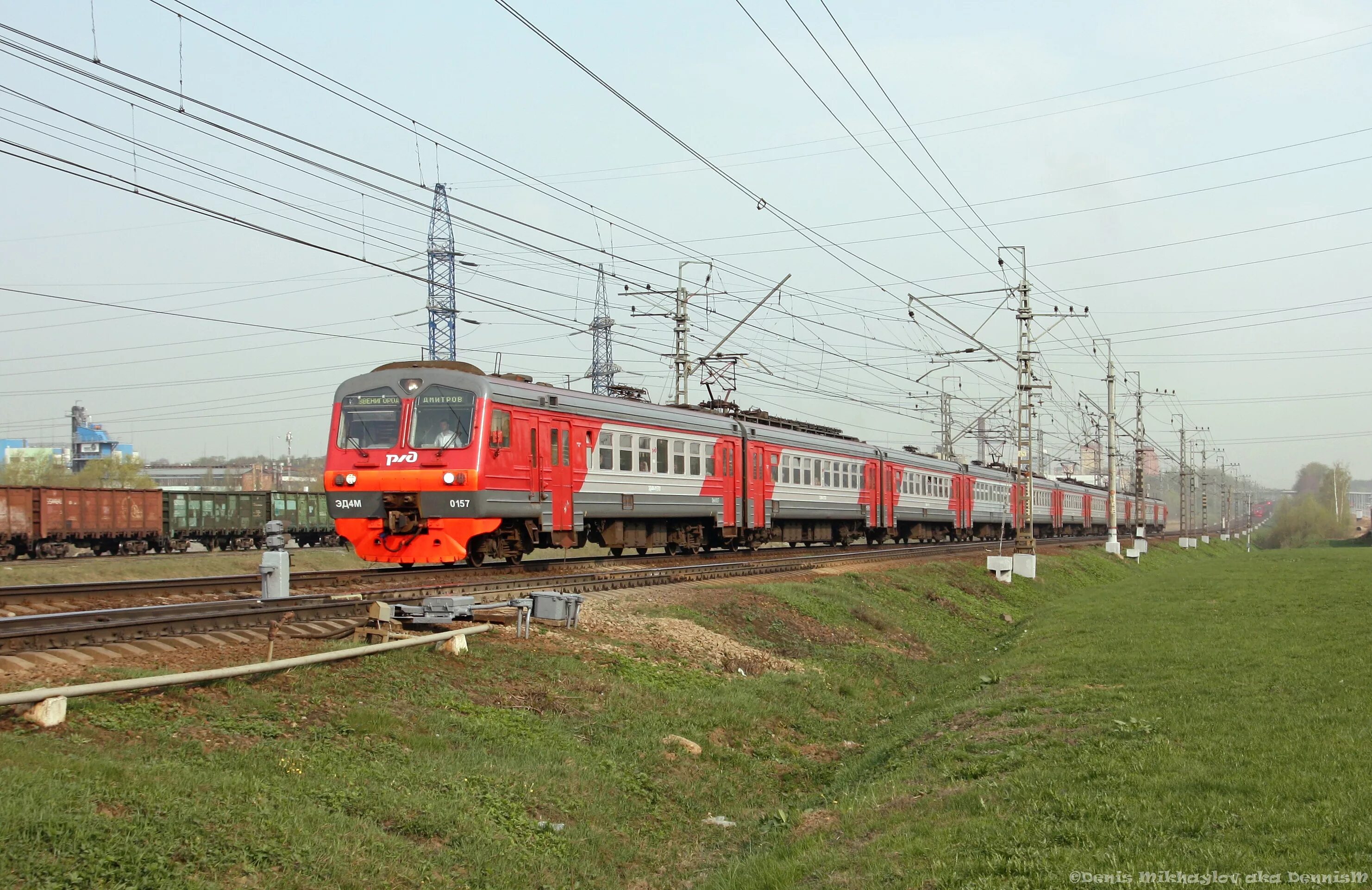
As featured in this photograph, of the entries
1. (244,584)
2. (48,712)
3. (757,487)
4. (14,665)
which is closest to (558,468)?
(244,584)

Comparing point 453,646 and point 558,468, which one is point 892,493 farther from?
point 453,646

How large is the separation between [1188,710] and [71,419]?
12266 cm

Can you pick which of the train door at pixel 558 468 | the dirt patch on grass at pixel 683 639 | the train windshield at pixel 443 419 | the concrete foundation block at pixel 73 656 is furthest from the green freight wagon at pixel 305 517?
the concrete foundation block at pixel 73 656

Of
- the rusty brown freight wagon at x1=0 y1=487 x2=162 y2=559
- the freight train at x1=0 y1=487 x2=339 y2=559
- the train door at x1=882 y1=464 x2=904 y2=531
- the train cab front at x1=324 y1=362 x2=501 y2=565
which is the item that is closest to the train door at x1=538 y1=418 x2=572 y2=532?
the train cab front at x1=324 y1=362 x2=501 y2=565

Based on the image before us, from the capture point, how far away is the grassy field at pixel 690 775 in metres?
6.83

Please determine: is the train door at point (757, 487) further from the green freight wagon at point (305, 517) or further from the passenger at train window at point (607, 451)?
the green freight wagon at point (305, 517)

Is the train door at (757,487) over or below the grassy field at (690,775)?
over

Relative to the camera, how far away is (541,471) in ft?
71.8

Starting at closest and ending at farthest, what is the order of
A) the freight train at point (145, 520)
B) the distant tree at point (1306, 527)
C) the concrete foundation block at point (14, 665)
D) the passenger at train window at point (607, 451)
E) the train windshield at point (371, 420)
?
the concrete foundation block at point (14, 665) → the train windshield at point (371, 420) → the passenger at train window at point (607, 451) → the freight train at point (145, 520) → the distant tree at point (1306, 527)

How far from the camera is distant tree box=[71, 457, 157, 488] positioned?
254ft

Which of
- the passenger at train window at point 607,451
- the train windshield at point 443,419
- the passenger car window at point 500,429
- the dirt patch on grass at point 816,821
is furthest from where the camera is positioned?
the passenger at train window at point 607,451

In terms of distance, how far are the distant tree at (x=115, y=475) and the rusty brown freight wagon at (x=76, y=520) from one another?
2970 cm

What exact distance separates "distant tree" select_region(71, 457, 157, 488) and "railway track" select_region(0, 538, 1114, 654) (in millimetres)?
63651

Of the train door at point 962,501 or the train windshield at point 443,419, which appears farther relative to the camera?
the train door at point 962,501
